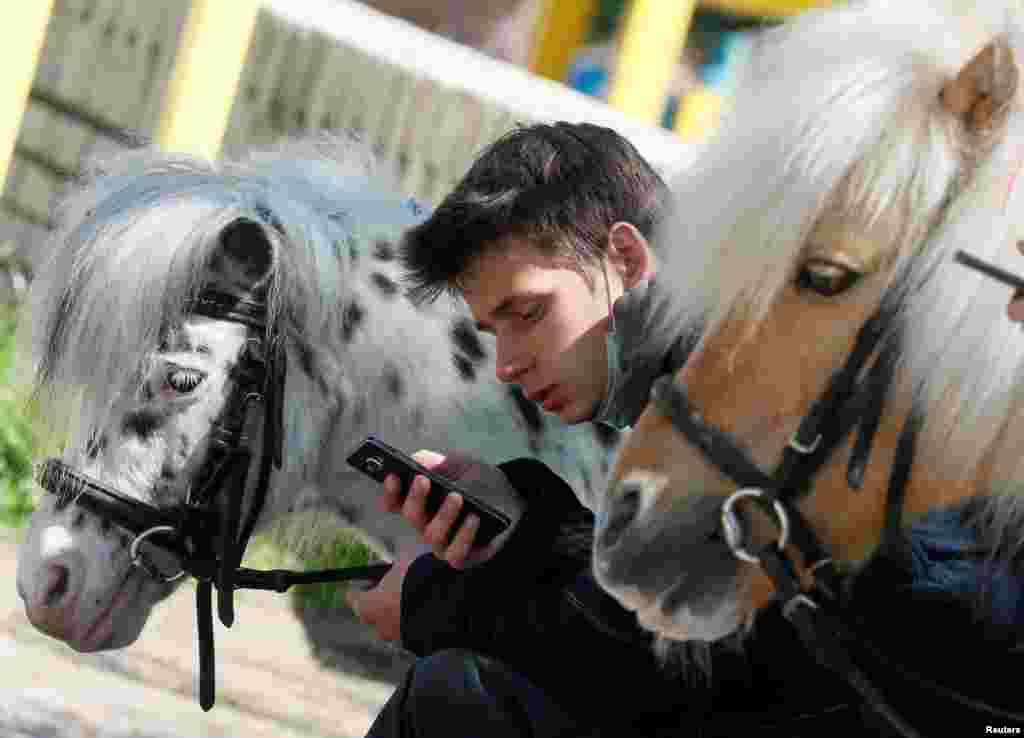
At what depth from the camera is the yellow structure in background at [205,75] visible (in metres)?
6.34

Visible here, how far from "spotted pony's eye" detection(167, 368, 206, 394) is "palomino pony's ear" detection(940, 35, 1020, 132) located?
147 cm

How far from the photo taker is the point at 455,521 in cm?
246

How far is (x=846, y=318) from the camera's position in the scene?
189 centimetres

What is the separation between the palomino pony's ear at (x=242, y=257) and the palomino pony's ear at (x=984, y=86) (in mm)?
1446

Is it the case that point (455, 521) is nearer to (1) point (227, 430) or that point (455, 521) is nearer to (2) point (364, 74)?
(1) point (227, 430)

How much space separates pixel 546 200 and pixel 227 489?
75 centimetres

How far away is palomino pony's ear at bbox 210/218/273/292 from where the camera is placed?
9.91 ft

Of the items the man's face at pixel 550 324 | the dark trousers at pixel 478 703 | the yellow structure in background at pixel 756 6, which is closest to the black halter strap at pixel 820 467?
the dark trousers at pixel 478 703

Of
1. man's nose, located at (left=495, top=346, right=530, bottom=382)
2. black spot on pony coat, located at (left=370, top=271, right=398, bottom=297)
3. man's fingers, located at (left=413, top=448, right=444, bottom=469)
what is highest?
man's nose, located at (left=495, top=346, right=530, bottom=382)

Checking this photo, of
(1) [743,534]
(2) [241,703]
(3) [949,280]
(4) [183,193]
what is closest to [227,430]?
(4) [183,193]

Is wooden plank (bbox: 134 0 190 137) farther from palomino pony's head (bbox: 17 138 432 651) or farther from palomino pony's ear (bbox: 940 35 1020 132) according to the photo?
palomino pony's ear (bbox: 940 35 1020 132)

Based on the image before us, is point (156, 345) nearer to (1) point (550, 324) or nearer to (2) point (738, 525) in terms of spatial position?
(1) point (550, 324)

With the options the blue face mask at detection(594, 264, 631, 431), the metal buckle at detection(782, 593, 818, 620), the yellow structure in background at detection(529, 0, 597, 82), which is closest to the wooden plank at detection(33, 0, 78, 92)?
the yellow structure in background at detection(529, 0, 597, 82)

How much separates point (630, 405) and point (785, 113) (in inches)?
24.9
